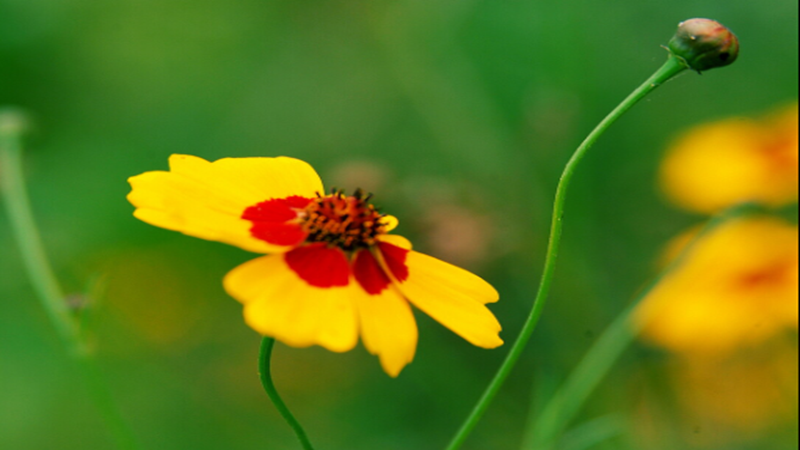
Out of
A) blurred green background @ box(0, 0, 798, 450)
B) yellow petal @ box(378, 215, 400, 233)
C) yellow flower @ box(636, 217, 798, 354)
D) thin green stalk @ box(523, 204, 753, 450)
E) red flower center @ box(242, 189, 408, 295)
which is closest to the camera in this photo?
red flower center @ box(242, 189, 408, 295)

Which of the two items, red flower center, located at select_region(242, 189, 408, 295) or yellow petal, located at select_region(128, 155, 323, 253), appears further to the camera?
red flower center, located at select_region(242, 189, 408, 295)

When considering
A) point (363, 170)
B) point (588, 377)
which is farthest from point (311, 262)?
point (363, 170)

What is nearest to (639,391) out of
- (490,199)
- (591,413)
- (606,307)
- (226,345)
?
(591,413)

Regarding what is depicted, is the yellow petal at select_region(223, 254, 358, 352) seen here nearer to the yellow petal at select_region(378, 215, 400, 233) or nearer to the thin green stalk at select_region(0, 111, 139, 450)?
the yellow petal at select_region(378, 215, 400, 233)

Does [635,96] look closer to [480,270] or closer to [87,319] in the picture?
[87,319]

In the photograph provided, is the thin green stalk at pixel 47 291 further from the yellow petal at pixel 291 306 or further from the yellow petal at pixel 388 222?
the yellow petal at pixel 388 222

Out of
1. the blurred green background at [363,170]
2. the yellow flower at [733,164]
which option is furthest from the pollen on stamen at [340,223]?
the yellow flower at [733,164]

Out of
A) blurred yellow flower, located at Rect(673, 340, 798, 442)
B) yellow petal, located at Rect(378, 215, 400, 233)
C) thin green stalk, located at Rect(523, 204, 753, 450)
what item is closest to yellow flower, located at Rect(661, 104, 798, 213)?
blurred yellow flower, located at Rect(673, 340, 798, 442)
